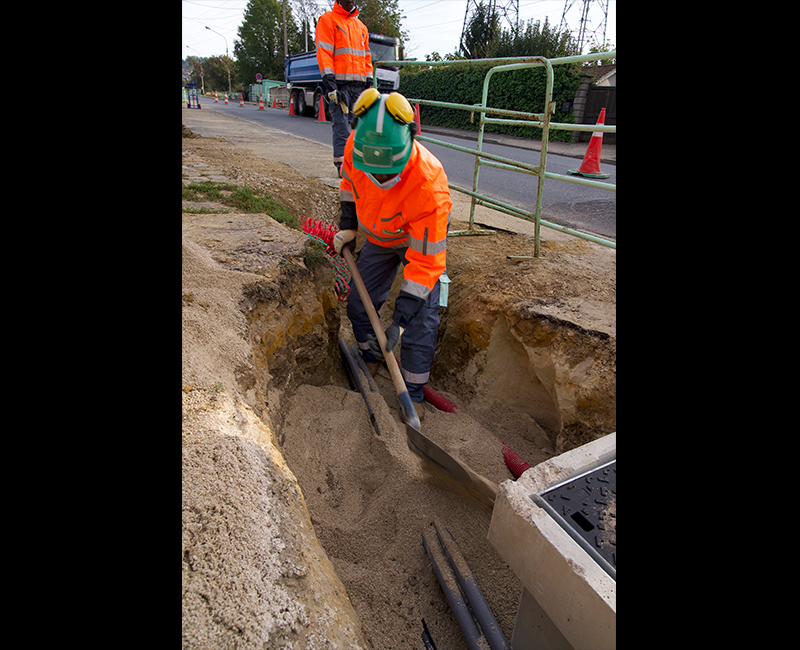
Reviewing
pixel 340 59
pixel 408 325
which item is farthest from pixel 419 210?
pixel 340 59

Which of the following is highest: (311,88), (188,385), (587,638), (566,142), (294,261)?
(311,88)

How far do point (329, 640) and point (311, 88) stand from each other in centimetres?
2172

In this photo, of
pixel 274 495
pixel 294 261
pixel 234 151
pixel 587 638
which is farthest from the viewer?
pixel 234 151

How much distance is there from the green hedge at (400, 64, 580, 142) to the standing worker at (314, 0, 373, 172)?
8.01m

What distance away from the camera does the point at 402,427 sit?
301cm

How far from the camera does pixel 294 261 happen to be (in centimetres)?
352

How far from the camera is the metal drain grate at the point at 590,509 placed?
1.37 m

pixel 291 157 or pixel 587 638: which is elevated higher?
pixel 291 157

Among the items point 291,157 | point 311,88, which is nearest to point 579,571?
point 291,157

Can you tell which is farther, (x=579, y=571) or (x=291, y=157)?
(x=291, y=157)

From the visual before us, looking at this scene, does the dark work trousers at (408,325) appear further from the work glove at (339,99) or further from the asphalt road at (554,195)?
the asphalt road at (554,195)

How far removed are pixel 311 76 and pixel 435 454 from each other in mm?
19391

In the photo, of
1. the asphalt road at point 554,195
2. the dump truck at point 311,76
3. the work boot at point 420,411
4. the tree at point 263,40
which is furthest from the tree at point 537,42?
the tree at point 263,40
